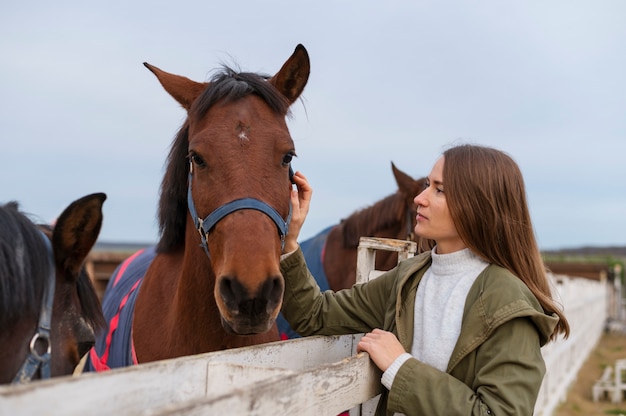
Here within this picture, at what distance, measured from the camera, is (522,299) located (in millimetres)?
1919

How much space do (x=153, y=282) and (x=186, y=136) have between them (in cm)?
83

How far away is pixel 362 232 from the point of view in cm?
575

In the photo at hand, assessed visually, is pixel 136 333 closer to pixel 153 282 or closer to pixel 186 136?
pixel 153 282

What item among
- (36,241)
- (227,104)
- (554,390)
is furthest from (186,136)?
(554,390)

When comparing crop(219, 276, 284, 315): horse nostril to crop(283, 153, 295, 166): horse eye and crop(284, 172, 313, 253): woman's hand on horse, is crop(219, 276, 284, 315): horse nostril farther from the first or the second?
crop(283, 153, 295, 166): horse eye

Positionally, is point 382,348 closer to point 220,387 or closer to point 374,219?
point 220,387

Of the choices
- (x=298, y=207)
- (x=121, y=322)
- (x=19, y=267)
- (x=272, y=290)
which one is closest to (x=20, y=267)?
(x=19, y=267)

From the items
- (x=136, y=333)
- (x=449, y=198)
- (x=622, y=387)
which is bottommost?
(x=622, y=387)

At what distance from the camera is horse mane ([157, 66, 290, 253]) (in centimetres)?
261

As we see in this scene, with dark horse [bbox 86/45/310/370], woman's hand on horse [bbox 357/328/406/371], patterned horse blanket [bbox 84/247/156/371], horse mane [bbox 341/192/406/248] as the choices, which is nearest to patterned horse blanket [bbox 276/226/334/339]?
horse mane [bbox 341/192/406/248]

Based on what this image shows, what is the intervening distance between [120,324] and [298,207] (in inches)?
55.4

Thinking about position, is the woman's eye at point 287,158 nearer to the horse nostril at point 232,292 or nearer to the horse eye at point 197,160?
the horse eye at point 197,160

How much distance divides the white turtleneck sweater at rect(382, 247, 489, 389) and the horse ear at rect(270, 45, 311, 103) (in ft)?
3.74

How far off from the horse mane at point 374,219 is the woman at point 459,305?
10.5 ft
